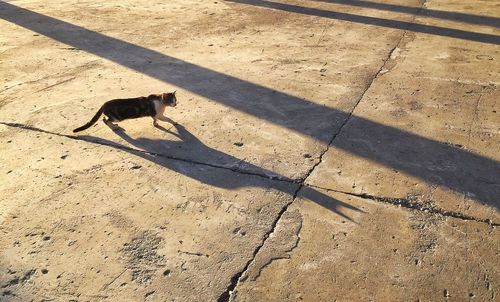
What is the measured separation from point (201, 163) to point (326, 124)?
147cm

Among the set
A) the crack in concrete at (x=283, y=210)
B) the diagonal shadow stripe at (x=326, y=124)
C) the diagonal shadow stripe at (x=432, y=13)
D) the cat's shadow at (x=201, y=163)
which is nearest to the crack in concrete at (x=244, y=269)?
the crack in concrete at (x=283, y=210)

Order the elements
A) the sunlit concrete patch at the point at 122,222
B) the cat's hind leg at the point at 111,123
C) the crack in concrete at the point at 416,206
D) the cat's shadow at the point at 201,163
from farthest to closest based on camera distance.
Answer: the cat's hind leg at the point at 111,123 < the cat's shadow at the point at 201,163 < the crack in concrete at the point at 416,206 < the sunlit concrete patch at the point at 122,222

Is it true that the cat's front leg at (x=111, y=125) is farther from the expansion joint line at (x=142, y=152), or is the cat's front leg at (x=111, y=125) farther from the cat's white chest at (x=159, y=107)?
the cat's white chest at (x=159, y=107)

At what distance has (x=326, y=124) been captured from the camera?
479cm

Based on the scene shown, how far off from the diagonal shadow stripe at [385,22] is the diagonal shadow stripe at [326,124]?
358cm

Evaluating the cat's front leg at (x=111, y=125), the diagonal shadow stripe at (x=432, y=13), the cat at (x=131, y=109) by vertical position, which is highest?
the cat at (x=131, y=109)

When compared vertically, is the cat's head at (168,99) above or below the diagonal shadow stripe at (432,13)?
above

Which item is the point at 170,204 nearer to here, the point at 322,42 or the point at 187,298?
the point at 187,298

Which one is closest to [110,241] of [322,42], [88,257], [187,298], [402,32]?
[88,257]

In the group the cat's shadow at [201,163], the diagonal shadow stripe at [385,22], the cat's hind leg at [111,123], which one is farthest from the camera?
the diagonal shadow stripe at [385,22]

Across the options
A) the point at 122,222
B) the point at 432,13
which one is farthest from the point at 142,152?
the point at 432,13

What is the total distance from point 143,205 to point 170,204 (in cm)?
22

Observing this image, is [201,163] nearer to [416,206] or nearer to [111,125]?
[111,125]

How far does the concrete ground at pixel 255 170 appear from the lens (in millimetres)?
2988
